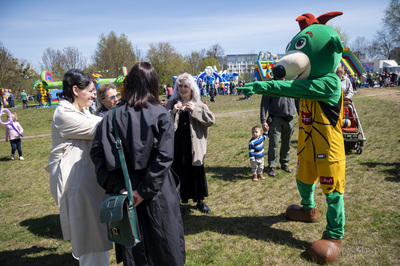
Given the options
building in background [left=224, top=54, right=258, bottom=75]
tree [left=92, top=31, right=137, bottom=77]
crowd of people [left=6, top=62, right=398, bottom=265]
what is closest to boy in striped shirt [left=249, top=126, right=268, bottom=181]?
crowd of people [left=6, top=62, right=398, bottom=265]

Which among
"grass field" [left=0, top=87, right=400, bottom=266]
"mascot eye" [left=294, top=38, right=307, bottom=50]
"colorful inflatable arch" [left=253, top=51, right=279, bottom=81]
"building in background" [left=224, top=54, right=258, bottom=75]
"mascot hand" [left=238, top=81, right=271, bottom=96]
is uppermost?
"building in background" [left=224, top=54, right=258, bottom=75]

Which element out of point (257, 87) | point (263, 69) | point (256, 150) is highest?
point (263, 69)

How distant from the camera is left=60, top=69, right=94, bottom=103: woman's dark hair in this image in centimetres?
256

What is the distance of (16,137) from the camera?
8.39m

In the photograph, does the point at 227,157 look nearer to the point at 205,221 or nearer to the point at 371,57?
the point at 205,221

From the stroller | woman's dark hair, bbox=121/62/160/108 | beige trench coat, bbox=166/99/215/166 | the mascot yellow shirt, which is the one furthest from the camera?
the stroller

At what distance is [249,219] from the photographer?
162 inches

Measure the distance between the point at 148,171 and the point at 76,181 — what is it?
2.68 ft

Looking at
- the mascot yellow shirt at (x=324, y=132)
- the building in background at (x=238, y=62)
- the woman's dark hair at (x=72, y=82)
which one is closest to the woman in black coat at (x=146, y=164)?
the woman's dark hair at (x=72, y=82)

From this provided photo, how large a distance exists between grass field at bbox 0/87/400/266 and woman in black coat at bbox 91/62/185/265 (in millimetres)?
1146

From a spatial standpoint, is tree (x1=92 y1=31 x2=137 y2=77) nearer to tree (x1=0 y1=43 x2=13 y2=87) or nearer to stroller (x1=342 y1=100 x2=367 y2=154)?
tree (x1=0 y1=43 x2=13 y2=87)

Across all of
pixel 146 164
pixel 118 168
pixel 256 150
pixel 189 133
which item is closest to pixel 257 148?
pixel 256 150

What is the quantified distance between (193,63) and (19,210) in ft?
167

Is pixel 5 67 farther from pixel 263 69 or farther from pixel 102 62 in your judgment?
pixel 263 69
